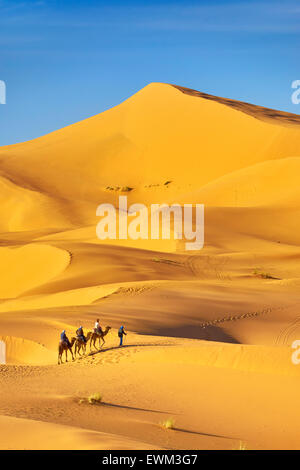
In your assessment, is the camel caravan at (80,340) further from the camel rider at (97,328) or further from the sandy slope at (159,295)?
the sandy slope at (159,295)

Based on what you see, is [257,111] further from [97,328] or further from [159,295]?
[97,328]

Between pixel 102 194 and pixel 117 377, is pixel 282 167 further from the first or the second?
pixel 117 377

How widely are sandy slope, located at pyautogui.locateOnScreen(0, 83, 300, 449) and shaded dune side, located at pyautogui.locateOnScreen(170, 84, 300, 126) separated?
151 centimetres

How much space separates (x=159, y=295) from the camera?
22.4 meters

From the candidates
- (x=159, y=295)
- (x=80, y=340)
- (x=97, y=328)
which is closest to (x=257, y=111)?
(x=159, y=295)

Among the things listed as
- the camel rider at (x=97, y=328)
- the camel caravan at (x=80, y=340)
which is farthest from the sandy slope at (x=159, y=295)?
the camel rider at (x=97, y=328)

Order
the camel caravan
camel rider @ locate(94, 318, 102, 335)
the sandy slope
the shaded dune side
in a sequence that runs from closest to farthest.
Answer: the sandy slope < the camel caravan < camel rider @ locate(94, 318, 102, 335) < the shaded dune side

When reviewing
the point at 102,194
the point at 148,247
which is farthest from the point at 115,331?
the point at 102,194

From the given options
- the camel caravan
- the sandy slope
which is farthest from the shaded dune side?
the camel caravan

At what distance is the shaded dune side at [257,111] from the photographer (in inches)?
2899

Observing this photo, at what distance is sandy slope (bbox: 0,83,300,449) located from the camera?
9.38 meters

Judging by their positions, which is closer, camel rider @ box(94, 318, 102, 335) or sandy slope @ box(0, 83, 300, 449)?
sandy slope @ box(0, 83, 300, 449)

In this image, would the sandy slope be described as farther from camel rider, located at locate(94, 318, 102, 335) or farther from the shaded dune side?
the shaded dune side

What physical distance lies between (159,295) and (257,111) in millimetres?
60459
